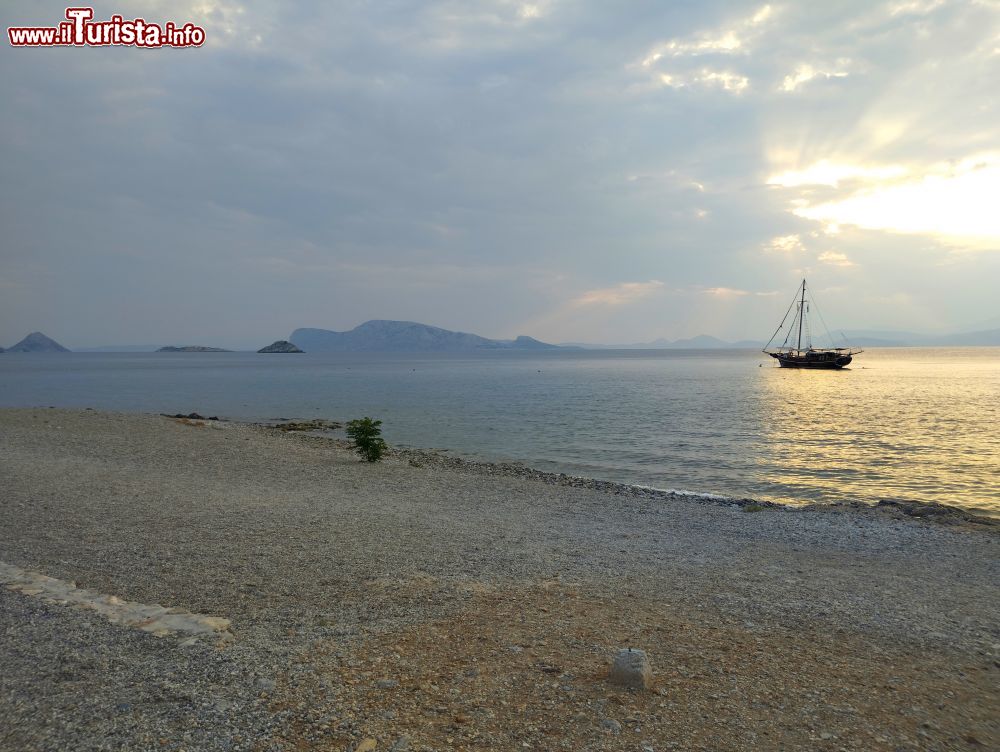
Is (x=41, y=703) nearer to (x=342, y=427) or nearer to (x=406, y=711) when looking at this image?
(x=406, y=711)

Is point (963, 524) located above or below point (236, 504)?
below

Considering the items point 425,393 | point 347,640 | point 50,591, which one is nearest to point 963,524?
point 347,640

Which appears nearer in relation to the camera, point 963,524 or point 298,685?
point 298,685

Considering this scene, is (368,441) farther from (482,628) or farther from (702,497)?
(482,628)

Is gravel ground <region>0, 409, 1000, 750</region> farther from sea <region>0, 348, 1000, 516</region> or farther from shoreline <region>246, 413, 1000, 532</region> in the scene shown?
sea <region>0, 348, 1000, 516</region>

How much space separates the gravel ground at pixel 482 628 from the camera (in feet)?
17.0

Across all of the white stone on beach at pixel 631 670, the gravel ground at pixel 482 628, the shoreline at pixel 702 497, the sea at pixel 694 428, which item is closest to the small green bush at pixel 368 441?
the shoreline at pixel 702 497

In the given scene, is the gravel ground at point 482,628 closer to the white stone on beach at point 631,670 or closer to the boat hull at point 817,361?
the white stone on beach at point 631,670

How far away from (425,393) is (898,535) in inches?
2289

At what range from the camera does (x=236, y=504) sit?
13.8 meters

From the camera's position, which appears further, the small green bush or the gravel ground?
the small green bush

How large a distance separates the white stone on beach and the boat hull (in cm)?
13623

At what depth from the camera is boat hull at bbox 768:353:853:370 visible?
407 feet

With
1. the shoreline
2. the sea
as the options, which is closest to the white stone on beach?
the shoreline
